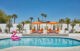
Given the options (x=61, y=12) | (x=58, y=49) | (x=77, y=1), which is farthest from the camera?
(x=61, y=12)

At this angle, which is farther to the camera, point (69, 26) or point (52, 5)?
point (52, 5)

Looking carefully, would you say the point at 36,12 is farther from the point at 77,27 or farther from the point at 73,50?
the point at 73,50

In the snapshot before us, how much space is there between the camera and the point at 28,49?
22.2 ft

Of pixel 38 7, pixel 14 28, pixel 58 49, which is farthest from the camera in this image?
pixel 38 7

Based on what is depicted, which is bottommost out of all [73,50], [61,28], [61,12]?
[73,50]

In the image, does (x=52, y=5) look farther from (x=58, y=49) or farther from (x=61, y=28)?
(x=58, y=49)

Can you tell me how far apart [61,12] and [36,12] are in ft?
31.2

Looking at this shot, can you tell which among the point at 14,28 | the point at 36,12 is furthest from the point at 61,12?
the point at 14,28

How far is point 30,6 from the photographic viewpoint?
1168 inches

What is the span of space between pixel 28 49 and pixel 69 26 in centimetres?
1898

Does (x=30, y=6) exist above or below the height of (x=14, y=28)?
above

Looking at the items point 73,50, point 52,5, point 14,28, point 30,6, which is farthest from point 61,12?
point 73,50

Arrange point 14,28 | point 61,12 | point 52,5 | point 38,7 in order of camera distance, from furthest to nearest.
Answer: point 61,12 < point 38,7 < point 52,5 < point 14,28

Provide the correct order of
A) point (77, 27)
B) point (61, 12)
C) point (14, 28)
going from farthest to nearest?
point (61, 12)
point (14, 28)
point (77, 27)
